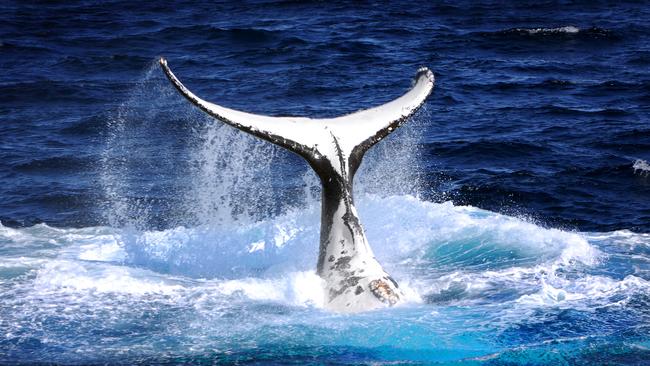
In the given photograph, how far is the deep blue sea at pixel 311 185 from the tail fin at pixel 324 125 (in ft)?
5.07

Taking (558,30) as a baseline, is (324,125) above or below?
below

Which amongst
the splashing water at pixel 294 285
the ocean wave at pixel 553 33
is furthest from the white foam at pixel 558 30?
the splashing water at pixel 294 285

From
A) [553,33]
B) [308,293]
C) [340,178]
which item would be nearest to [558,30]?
[553,33]

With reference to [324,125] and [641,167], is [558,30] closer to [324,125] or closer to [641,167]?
[641,167]

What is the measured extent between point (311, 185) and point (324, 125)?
7644mm

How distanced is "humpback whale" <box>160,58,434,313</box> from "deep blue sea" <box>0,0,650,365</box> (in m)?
0.24

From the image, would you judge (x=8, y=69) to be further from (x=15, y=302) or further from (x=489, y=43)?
(x=15, y=302)

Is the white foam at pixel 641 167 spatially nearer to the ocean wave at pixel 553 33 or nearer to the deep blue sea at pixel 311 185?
the deep blue sea at pixel 311 185

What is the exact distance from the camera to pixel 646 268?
1353cm

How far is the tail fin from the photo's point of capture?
1170 cm

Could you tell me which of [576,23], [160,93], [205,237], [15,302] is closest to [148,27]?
[160,93]

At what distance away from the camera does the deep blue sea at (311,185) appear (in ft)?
37.9

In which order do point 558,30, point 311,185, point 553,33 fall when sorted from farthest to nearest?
point 558,30
point 553,33
point 311,185

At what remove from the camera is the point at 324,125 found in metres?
12.4
